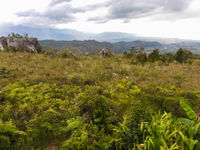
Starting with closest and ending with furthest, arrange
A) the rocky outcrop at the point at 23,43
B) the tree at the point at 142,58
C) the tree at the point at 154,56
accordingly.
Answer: the tree at the point at 142,58 → the tree at the point at 154,56 → the rocky outcrop at the point at 23,43

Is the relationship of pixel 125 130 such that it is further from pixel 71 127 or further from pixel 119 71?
pixel 119 71

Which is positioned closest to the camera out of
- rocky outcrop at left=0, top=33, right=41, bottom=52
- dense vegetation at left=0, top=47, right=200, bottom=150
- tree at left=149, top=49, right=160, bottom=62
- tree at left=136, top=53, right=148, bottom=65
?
dense vegetation at left=0, top=47, right=200, bottom=150

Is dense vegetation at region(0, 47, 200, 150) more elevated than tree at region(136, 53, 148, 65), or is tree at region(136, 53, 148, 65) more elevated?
tree at region(136, 53, 148, 65)

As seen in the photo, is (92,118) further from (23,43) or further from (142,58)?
(23,43)

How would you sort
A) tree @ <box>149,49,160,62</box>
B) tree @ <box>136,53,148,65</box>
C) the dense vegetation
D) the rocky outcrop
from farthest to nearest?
the rocky outcrop
tree @ <box>149,49,160,62</box>
tree @ <box>136,53,148,65</box>
the dense vegetation

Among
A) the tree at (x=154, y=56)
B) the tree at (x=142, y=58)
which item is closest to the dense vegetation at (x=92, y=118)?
the tree at (x=142, y=58)

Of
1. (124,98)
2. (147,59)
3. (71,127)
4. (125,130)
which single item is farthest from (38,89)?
(147,59)

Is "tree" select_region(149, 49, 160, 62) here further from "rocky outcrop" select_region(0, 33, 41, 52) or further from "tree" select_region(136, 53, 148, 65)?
"rocky outcrop" select_region(0, 33, 41, 52)

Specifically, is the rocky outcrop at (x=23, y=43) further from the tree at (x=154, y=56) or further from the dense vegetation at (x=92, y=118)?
the tree at (x=154, y=56)

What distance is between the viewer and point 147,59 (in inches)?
529

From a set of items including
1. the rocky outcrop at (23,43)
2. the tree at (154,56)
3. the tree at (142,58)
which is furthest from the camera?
the rocky outcrop at (23,43)

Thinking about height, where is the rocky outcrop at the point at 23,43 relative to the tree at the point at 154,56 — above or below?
above

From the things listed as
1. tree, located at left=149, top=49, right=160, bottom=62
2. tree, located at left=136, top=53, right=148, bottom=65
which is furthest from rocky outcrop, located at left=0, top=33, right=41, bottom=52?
tree, located at left=149, top=49, right=160, bottom=62

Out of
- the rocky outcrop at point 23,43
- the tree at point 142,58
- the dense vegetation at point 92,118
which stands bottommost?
the dense vegetation at point 92,118
